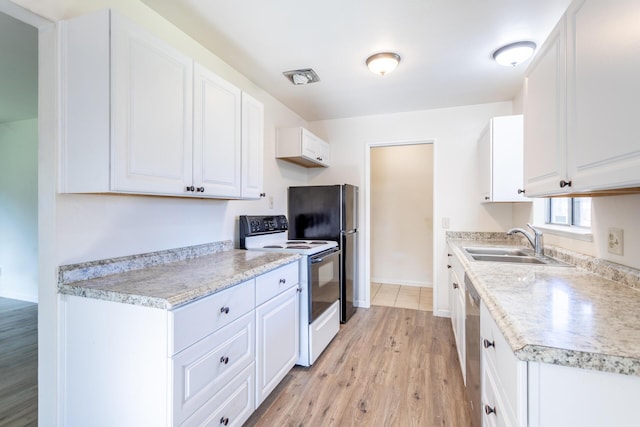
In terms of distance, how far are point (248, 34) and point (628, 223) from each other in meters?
2.32

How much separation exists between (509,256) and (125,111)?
257cm

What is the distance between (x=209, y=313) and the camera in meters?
1.32

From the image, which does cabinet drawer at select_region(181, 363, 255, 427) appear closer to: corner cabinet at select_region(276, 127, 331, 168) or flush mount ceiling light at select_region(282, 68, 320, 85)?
corner cabinet at select_region(276, 127, 331, 168)

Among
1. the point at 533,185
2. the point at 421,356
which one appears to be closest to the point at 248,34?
the point at 533,185

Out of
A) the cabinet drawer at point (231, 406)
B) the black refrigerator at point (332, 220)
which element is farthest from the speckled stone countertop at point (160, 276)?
the black refrigerator at point (332, 220)

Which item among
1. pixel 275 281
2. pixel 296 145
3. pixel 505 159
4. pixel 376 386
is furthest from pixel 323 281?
pixel 505 159

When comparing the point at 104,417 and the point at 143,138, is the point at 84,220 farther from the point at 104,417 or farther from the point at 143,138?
the point at 104,417

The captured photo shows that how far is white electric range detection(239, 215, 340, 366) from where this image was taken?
2.26 meters

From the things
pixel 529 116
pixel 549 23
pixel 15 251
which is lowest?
pixel 15 251

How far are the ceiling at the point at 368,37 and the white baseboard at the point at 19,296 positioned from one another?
13.3ft

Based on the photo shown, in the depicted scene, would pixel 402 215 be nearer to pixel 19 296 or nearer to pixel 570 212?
pixel 570 212

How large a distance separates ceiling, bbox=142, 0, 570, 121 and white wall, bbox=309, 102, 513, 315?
417 mm

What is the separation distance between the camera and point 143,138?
138 centimetres

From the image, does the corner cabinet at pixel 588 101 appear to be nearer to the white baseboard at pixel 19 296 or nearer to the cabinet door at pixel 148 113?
the cabinet door at pixel 148 113
